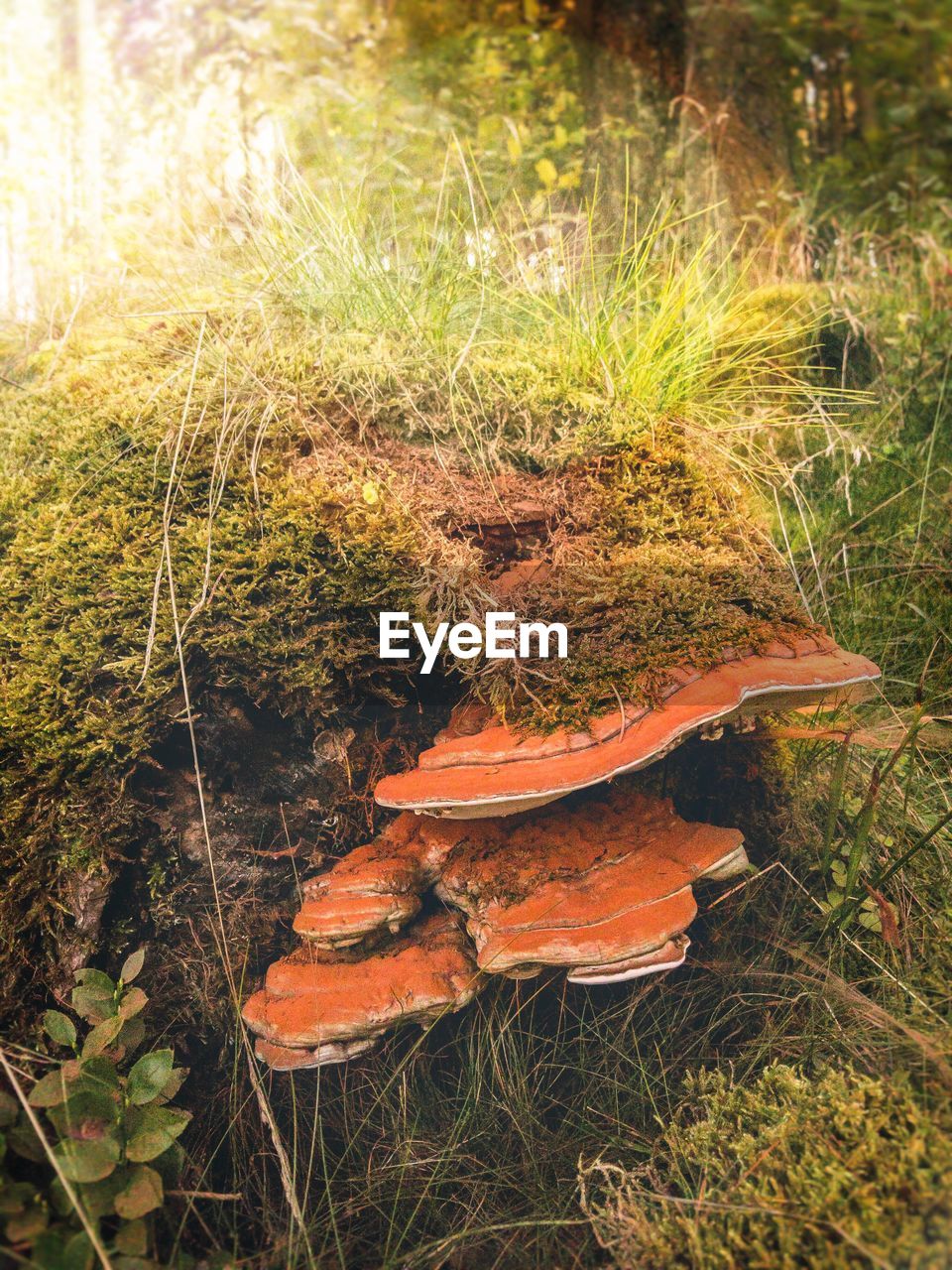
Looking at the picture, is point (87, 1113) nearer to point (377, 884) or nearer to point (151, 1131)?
point (151, 1131)

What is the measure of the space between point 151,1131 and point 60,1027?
0.90 feet

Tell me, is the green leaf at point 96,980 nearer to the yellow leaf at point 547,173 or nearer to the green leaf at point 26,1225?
the green leaf at point 26,1225

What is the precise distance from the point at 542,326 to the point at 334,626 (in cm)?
123

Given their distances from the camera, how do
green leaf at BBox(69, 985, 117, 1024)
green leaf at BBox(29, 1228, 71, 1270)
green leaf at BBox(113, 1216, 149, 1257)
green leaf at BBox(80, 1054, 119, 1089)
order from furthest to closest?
green leaf at BBox(69, 985, 117, 1024)
green leaf at BBox(80, 1054, 119, 1089)
green leaf at BBox(113, 1216, 149, 1257)
green leaf at BBox(29, 1228, 71, 1270)

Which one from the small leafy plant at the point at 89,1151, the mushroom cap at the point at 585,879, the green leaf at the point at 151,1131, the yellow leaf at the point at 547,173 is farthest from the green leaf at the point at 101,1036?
the yellow leaf at the point at 547,173

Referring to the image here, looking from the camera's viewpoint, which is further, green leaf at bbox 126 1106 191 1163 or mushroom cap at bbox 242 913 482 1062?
mushroom cap at bbox 242 913 482 1062

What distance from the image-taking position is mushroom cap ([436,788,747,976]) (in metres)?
1.46

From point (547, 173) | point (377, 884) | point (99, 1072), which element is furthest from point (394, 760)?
point (547, 173)

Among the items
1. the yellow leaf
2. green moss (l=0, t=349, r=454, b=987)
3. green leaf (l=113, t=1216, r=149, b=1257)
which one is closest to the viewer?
green leaf (l=113, t=1216, r=149, b=1257)

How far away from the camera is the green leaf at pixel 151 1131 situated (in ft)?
4.39

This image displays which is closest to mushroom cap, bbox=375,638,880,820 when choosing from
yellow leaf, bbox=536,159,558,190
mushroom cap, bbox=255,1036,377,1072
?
mushroom cap, bbox=255,1036,377,1072

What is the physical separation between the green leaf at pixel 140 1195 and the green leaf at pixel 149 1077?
0.38 ft

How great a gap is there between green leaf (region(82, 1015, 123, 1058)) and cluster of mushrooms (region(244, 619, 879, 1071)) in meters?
0.27

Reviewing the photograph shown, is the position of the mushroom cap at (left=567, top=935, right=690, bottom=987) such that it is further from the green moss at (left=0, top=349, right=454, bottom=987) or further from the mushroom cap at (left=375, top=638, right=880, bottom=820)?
the green moss at (left=0, top=349, right=454, bottom=987)
